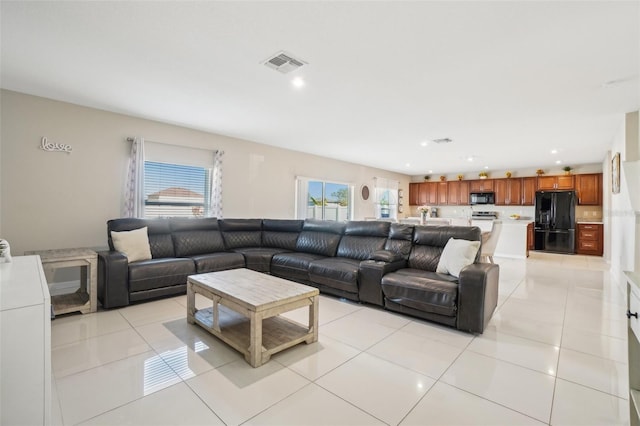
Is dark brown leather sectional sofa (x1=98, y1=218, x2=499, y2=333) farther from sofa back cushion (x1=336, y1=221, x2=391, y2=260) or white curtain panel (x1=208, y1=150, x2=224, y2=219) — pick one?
white curtain panel (x1=208, y1=150, x2=224, y2=219)

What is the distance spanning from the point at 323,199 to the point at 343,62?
5.03 metres

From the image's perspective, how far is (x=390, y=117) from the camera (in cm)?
421

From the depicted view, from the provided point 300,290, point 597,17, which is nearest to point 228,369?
point 300,290

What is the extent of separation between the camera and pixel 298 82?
3100 mm

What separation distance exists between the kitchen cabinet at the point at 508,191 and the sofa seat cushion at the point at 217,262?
849 centimetres

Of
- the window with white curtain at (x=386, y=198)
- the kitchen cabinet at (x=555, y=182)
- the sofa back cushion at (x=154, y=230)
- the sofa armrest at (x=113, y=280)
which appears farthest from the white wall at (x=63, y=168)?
the kitchen cabinet at (x=555, y=182)

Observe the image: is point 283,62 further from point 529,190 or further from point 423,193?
point 423,193

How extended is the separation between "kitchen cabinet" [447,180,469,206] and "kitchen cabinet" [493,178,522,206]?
878 millimetres

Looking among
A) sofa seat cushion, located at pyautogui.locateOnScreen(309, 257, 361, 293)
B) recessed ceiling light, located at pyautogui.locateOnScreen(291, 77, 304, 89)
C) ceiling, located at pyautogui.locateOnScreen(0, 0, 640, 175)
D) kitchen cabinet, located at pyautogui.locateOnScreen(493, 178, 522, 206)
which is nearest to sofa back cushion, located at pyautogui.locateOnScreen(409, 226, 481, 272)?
sofa seat cushion, located at pyautogui.locateOnScreen(309, 257, 361, 293)

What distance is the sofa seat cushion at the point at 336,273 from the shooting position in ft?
11.4

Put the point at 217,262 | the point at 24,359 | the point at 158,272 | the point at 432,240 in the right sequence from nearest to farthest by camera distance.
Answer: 1. the point at 24,359
2. the point at 158,272
3. the point at 432,240
4. the point at 217,262

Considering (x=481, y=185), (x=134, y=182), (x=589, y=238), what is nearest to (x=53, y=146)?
(x=134, y=182)

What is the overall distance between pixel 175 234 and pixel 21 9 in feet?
9.59

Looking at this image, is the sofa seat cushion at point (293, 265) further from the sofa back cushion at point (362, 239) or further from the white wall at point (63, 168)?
the white wall at point (63, 168)
